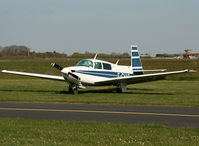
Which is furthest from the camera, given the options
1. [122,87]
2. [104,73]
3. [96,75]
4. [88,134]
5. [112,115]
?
[122,87]

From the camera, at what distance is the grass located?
809cm

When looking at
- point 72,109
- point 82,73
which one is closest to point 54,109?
point 72,109

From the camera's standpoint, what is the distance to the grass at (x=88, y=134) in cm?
809

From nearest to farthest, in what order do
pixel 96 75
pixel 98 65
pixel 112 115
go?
pixel 112 115 → pixel 96 75 → pixel 98 65

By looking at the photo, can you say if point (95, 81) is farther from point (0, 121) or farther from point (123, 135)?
point (123, 135)

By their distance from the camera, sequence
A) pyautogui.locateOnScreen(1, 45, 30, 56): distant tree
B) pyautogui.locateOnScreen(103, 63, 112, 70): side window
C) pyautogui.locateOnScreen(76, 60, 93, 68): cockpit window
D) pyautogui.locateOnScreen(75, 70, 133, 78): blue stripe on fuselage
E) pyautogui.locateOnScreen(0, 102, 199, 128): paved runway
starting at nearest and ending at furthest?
pyautogui.locateOnScreen(0, 102, 199, 128): paved runway → pyautogui.locateOnScreen(75, 70, 133, 78): blue stripe on fuselage → pyautogui.locateOnScreen(76, 60, 93, 68): cockpit window → pyautogui.locateOnScreen(103, 63, 112, 70): side window → pyautogui.locateOnScreen(1, 45, 30, 56): distant tree

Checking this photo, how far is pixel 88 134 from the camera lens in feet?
29.5

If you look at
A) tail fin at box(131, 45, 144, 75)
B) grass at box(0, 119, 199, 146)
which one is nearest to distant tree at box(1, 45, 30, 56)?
tail fin at box(131, 45, 144, 75)

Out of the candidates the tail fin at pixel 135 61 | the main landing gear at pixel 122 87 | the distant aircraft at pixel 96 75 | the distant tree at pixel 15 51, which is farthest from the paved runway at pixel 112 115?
the distant tree at pixel 15 51

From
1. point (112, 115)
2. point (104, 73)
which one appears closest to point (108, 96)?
point (104, 73)

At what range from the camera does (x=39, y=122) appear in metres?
10.9

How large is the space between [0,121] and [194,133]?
586cm

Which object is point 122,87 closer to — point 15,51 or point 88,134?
point 88,134

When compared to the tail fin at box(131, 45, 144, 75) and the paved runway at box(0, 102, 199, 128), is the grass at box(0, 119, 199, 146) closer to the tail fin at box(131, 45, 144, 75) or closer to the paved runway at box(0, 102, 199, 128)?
the paved runway at box(0, 102, 199, 128)
